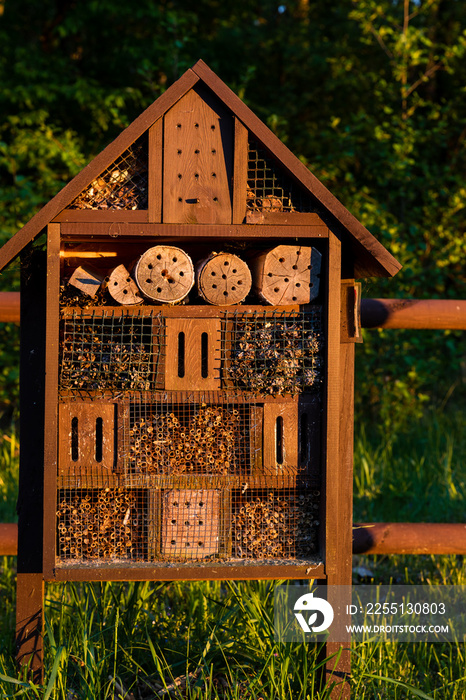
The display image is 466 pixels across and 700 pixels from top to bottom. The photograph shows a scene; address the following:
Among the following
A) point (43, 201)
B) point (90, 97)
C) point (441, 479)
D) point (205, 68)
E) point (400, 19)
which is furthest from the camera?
point (90, 97)

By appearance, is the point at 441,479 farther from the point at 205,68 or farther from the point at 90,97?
the point at 90,97

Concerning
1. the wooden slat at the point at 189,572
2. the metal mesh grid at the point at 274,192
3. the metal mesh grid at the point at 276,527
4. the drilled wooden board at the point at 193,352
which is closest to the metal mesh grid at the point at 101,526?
the wooden slat at the point at 189,572

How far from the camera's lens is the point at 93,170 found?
2191 millimetres

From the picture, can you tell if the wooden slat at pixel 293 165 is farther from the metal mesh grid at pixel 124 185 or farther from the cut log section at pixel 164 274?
the cut log section at pixel 164 274

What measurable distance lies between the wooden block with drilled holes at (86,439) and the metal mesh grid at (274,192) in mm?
920

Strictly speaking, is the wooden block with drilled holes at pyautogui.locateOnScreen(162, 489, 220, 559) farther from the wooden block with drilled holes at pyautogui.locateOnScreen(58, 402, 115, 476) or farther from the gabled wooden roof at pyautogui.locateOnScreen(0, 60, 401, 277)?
the gabled wooden roof at pyautogui.locateOnScreen(0, 60, 401, 277)

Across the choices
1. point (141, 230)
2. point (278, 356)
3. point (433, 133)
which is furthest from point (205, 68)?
point (433, 133)

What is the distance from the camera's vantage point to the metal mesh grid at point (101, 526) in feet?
7.59

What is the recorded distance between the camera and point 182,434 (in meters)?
2.33

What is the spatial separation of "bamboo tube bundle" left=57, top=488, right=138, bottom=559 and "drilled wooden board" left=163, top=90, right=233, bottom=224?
3.41 ft

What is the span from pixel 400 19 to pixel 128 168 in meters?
5.75

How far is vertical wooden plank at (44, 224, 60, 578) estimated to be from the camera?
7.18 ft

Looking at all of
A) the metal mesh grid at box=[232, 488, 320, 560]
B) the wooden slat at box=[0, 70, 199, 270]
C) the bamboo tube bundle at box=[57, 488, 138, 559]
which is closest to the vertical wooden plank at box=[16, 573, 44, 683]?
the bamboo tube bundle at box=[57, 488, 138, 559]

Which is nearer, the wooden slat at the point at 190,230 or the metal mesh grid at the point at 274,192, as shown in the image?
the wooden slat at the point at 190,230
